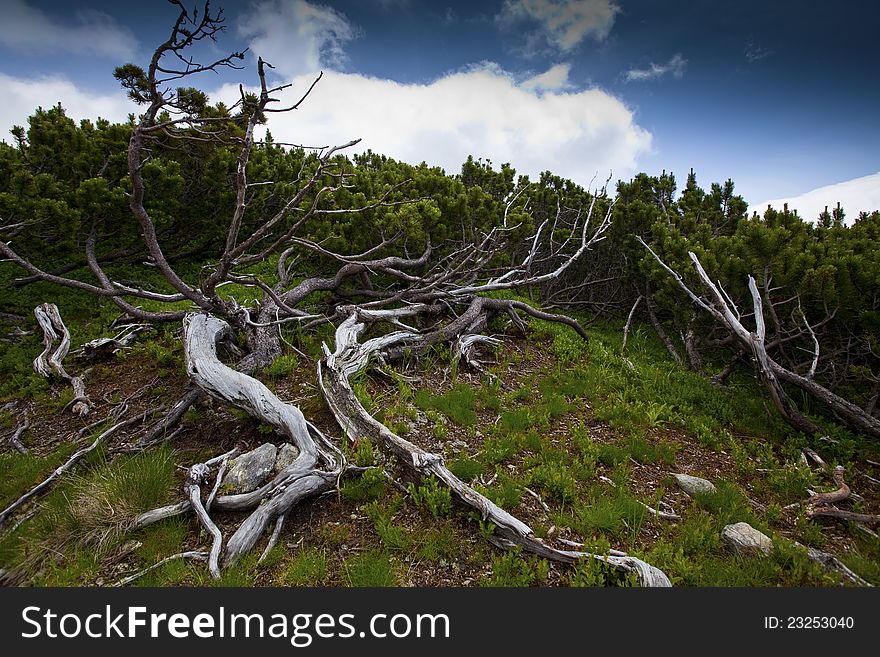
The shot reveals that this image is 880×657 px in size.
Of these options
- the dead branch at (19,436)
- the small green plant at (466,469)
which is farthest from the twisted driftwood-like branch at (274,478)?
the dead branch at (19,436)

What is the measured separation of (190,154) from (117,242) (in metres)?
3.63

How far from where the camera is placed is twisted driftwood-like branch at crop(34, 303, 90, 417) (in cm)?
554

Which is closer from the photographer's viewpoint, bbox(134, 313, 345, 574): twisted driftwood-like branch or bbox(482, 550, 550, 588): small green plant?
bbox(482, 550, 550, 588): small green plant

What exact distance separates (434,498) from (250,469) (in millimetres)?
1858

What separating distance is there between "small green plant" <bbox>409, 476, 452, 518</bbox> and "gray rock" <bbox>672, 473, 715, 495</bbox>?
2784 mm

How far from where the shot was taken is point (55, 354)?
6.53 meters

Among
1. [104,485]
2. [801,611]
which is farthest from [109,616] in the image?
[801,611]

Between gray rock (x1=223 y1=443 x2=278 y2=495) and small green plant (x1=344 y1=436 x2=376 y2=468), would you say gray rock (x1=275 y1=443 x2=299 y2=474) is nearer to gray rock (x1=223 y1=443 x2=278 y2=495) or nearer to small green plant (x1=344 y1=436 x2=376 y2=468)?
gray rock (x1=223 y1=443 x2=278 y2=495)

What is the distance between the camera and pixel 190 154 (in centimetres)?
1016

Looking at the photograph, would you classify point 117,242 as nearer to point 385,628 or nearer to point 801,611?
point 385,628

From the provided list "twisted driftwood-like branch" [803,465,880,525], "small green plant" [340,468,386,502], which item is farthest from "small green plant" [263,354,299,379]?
"twisted driftwood-like branch" [803,465,880,525]

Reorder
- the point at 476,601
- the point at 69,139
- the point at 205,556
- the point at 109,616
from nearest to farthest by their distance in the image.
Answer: the point at 109,616
the point at 476,601
the point at 205,556
the point at 69,139

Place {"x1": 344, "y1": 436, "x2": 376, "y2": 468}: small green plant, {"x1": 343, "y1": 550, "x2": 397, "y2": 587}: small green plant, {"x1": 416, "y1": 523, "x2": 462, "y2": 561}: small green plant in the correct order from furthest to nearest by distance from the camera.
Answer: {"x1": 344, "y1": 436, "x2": 376, "y2": 468}: small green plant < {"x1": 416, "y1": 523, "x2": 462, "y2": 561}: small green plant < {"x1": 343, "y1": 550, "x2": 397, "y2": 587}: small green plant

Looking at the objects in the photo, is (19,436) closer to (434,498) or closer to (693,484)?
(434,498)
